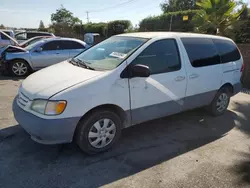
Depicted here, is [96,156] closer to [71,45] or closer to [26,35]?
[71,45]

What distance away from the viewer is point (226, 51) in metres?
4.85

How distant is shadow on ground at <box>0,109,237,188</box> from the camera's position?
9.28 ft

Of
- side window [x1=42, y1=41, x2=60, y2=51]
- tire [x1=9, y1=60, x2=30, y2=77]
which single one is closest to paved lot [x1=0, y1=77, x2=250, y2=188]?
tire [x1=9, y1=60, x2=30, y2=77]

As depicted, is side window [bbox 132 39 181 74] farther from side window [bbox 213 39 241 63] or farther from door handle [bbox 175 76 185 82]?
side window [bbox 213 39 241 63]

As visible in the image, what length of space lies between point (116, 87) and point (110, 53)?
81 centimetres

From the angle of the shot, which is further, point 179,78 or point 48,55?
point 48,55

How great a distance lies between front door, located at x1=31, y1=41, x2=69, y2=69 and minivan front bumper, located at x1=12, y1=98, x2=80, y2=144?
20.4 feet

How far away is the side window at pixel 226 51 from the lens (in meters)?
4.72

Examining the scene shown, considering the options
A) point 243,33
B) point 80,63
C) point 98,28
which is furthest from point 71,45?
point 98,28

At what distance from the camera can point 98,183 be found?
2.77m

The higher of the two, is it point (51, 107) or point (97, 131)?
point (51, 107)

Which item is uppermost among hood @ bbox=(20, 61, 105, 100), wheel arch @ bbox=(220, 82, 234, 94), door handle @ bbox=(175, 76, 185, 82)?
hood @ bbox=(20, 61, 105, 100)

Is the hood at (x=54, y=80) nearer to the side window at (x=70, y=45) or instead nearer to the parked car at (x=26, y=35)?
the side window at (x=70, y=45)

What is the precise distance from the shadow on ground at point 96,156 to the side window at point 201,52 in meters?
1.25
